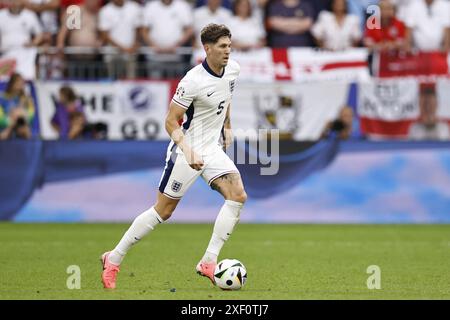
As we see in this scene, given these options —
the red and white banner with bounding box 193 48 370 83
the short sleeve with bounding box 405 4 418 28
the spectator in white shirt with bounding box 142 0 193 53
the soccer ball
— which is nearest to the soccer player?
the soccer ball

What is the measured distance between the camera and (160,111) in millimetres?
18828

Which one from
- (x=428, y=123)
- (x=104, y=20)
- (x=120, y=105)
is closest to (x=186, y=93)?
(x=120, y=105)

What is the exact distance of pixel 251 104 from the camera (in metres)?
18.7

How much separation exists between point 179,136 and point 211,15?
10.4m

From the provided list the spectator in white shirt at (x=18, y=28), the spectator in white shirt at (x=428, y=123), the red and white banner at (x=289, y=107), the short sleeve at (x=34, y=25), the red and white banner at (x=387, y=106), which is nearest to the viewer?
the red and white banner at (x=289, y=107)

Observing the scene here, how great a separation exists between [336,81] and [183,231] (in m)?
4.25

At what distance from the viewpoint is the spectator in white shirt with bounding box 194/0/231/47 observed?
19.8 meters

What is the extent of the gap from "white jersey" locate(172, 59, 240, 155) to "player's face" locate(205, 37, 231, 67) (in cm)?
15

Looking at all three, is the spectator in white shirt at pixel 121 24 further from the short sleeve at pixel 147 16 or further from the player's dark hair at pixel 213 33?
the player's dark hair at pixel 213 33

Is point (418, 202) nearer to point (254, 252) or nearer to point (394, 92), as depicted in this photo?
point (394, 92)

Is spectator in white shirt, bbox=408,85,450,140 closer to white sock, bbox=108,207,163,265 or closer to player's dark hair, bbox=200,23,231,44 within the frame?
player's dark hair, bbox=200,23,231,44

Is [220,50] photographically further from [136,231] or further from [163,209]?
[136,231]

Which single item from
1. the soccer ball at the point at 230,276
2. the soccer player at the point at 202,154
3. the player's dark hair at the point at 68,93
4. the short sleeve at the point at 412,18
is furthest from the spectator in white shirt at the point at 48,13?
the soccer ball at the point at 230,276

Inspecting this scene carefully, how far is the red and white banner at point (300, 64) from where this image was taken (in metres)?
19.1
